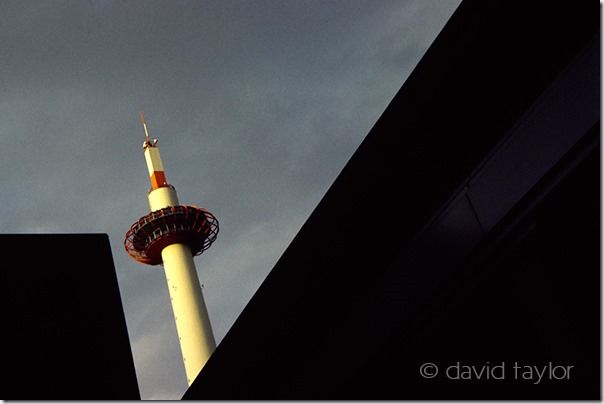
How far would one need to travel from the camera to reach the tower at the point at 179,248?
4669 cm

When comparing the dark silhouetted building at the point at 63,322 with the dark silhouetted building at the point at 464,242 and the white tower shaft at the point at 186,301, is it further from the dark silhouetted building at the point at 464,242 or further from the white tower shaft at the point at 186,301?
the white tower shaft at the point at 186,301

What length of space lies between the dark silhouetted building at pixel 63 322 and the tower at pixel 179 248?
34.4 m

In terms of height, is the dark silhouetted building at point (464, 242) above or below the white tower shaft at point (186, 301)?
below

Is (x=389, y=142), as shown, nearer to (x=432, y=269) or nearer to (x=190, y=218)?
(x=432, y=269)

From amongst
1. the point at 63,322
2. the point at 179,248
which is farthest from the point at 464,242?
the point at 179,248

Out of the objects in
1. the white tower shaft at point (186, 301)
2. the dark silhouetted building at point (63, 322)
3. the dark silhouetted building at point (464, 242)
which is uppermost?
the white tower shaft at point (186, 301)

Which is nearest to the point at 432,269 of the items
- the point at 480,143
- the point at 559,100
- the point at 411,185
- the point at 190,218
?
the point at 411,185

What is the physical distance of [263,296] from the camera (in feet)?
20.1

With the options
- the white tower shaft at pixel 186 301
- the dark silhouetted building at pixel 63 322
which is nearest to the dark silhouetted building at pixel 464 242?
the dark silhouetted building at pixel 63 322

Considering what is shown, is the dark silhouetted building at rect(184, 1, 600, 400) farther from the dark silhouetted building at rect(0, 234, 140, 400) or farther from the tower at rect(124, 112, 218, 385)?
the tower at rect(124, 112, 218, 385)

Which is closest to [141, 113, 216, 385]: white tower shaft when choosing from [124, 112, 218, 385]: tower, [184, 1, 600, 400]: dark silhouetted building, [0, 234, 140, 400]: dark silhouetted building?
[124, 112, 218, 385]: tower

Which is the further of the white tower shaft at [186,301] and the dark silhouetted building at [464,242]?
the white tower shaft at [186,301]

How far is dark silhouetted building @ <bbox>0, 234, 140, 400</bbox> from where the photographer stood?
10.5 meters

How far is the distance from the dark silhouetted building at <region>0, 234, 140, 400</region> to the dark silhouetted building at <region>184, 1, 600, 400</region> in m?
5.04
